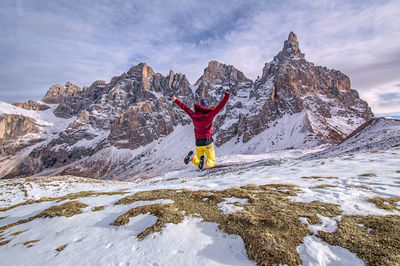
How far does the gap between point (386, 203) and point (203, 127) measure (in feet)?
29.2

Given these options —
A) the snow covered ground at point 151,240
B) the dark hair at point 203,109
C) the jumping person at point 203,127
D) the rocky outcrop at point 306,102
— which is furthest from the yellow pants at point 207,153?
the rocky outcrop at point 306,102

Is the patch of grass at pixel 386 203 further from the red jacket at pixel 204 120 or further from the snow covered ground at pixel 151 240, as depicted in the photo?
the red jacket at pixel 204 120

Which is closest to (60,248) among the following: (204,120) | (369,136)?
(204,120)

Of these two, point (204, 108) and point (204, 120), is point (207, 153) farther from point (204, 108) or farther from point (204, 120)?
point (204, 108)

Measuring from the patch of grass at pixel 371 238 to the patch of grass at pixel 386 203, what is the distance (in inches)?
41.2

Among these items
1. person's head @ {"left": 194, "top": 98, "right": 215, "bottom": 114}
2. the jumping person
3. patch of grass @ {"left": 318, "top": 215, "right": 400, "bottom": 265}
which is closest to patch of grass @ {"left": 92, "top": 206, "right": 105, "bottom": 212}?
the jumping person

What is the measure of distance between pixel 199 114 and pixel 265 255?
767cm

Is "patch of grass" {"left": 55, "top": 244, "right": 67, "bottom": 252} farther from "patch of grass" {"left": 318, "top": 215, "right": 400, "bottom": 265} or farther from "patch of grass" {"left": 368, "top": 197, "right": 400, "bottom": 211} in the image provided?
"patch of grass" {"left": 368, "top": 197, "right": 400, "bottom": 211}

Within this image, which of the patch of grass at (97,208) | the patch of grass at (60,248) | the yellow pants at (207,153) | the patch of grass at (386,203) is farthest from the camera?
the yellow pants at (207,153)

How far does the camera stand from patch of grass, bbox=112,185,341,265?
4875mm

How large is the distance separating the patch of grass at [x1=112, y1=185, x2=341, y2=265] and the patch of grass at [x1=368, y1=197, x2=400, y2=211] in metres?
1.73

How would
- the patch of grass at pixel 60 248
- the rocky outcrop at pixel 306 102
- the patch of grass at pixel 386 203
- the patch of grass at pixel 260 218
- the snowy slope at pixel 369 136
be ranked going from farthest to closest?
the rocky outcrop at pixel 306 102
the snowy slope at pixel 369 136
the patch of grass at pixel 386 203
the patch of grass at pixel 60 248
the patch of grass at pixel 260 218

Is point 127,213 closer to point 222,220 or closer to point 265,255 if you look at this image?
point 222,220

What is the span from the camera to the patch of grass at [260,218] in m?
4.88
